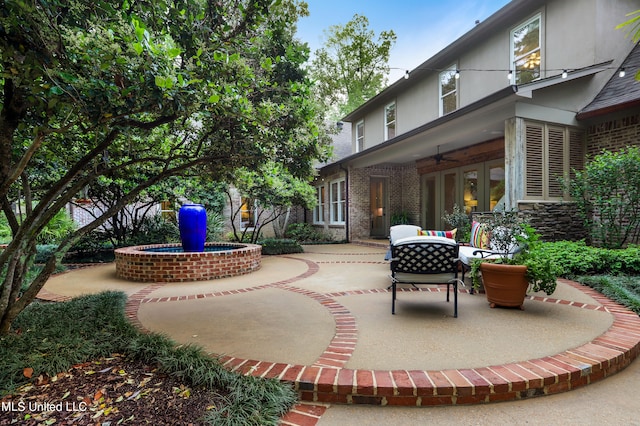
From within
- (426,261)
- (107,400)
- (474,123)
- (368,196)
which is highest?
(474,123)

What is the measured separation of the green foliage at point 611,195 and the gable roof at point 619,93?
0.85m

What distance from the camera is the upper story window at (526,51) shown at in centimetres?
761

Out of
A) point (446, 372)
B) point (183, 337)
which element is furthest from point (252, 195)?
point (446, 372)

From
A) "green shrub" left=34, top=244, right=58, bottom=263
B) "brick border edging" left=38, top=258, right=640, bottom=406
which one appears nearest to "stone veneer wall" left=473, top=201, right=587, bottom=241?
"brick border edging" left=38, top=258, right=640, bottom=406

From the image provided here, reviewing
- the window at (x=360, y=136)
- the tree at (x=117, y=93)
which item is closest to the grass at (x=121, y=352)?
the tree at (x=117, y=93)

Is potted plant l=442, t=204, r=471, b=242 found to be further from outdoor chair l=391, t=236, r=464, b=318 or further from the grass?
the grass

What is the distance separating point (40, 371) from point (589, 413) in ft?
11.6

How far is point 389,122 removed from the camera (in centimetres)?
1251

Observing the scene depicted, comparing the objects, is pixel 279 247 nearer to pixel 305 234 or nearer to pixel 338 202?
pixel 305 234

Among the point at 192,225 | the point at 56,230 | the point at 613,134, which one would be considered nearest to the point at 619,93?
the point at 613,134

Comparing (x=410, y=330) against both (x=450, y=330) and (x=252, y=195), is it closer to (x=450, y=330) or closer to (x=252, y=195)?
(x=450, y=330)

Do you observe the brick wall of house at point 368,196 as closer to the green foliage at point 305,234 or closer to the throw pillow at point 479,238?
the green foliage at point 305,234

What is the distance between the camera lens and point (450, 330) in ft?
9.87

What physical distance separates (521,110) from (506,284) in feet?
13.6
